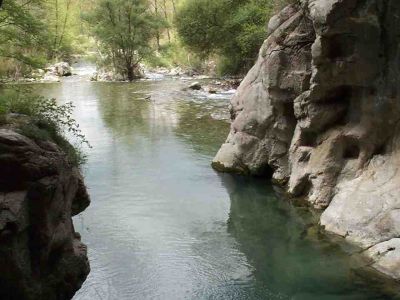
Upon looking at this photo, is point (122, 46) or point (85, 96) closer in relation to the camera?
point (85, 96)

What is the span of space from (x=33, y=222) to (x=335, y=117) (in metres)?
10.7

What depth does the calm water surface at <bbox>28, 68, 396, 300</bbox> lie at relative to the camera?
1103 centimetres

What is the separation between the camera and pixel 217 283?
11.2 m

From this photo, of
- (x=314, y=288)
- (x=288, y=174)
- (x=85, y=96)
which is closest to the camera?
(x=314, y=288)

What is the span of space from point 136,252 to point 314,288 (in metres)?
4.61

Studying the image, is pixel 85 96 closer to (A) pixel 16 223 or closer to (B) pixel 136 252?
(B) pixel 136 252

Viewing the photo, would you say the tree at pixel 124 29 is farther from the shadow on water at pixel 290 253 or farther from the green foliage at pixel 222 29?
the shadow on water at pixel 290 253

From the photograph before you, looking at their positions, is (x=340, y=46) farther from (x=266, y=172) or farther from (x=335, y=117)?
(x=266, y=172)

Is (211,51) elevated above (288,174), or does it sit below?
above

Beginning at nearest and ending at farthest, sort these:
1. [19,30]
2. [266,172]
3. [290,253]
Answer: [290,253]
[19,30]
[266,172]

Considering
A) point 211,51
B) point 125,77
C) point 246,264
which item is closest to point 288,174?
point 246,264

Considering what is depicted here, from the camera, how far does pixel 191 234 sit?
14.2 metres

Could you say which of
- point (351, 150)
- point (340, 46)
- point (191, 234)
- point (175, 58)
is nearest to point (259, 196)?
point (351, 150)

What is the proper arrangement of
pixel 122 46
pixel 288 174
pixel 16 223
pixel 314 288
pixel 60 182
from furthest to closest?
pixel 122 46 < pixel 288 174 < pixel 314 288 < pixel 60 182 < pixel 16 223
